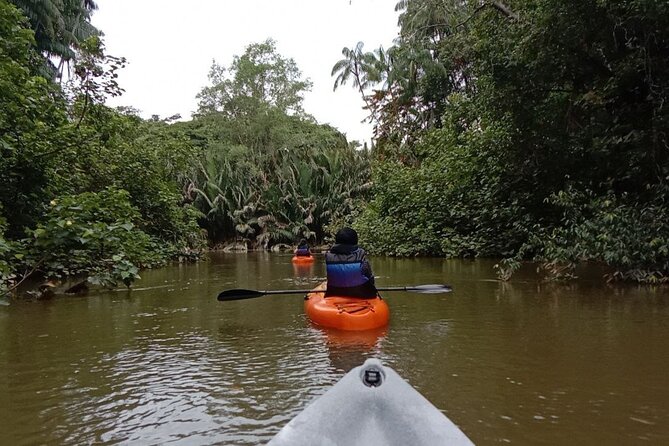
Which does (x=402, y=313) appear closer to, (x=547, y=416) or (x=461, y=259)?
(x=547, y=416)

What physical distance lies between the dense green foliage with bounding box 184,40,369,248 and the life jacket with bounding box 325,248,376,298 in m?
21.6

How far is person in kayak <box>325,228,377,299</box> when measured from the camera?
6262 mm

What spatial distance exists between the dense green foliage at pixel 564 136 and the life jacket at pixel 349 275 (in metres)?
4.75

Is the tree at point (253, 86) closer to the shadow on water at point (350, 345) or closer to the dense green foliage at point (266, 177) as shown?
the dense green foliage at point (266, 177)

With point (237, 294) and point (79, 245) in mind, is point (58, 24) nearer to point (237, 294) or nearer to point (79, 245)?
point (79, 245)

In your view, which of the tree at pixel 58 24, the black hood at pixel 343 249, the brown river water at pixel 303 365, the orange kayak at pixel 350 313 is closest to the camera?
the brown river water at pixel 303 365

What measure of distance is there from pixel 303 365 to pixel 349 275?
5.51 feet

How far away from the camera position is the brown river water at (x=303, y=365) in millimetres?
3406

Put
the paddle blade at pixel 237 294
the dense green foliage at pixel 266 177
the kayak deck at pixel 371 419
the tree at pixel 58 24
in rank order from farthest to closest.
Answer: the dense green foliage at pixel 266 177, the tree at pixel 58 24, the paddle blade at pixel 237 294, the kayak deck at pixel 371 419

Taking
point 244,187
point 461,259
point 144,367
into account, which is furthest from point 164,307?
point 244,187

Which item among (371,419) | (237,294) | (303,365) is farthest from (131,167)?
(371,419)

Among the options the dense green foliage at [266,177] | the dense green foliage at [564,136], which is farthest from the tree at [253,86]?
the dense green foliage at [564,136]

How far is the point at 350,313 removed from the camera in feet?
20.1

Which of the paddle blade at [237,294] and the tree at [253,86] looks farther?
the tree at [253,86]
